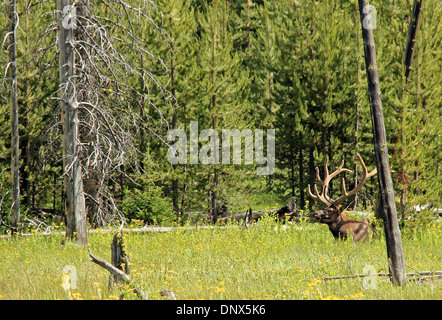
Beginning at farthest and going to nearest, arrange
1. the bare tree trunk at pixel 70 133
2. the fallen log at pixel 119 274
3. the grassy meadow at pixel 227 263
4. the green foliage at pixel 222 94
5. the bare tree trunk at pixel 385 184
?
the green foliage at pixel 222 94, the bare tree trunk at pixel 70 133, the bare tree trunk at pixel 385 184, the grassy meadow at pixel 227 263, the fallen log at pixel 119 274

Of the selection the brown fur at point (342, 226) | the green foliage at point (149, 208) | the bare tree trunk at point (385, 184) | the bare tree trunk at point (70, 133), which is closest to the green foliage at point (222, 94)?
the green foliage at point (149, 208)

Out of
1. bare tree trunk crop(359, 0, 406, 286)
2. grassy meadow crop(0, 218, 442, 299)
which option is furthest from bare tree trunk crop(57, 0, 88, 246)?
bare tree trunk crop(359, 0, 406, 286)

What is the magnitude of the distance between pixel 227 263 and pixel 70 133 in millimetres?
4308

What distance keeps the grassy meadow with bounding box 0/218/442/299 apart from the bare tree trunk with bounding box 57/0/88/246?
20.5 inches

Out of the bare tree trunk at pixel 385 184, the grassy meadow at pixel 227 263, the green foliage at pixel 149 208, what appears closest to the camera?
the grassy meadow at pixel 227 263

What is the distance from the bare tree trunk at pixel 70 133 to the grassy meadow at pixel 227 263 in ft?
1.71

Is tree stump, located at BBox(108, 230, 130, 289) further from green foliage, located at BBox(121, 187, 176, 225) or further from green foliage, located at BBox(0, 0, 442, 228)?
green foliage, located at BBox(0, 0, 442, 228)

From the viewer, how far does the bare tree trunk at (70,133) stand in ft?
30.5

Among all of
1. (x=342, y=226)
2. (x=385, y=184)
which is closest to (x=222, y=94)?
(x=342, y=226)

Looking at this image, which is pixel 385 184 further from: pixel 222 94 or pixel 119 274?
Result: pixel 222 94

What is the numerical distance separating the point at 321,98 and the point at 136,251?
10.5 meters

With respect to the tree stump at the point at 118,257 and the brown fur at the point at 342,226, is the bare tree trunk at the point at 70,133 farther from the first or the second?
the brown fur at the point at 342,226

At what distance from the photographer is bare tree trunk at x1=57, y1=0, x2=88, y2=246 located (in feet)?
30.5

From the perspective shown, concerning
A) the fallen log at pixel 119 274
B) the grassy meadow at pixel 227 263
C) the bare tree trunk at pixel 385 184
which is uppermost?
the bare tree trunk at pixel 385 184
